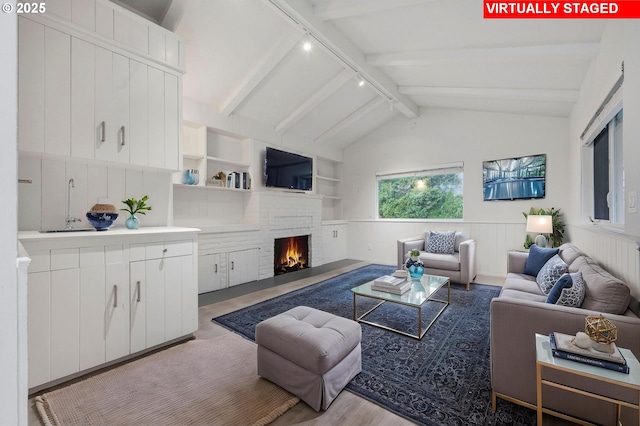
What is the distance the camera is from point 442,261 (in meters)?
4.14

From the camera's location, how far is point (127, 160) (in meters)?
2.44

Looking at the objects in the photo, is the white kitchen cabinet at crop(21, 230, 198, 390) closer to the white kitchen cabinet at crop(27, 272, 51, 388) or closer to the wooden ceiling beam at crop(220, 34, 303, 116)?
the white kitchen cabinet at crop(27, 272, 51, 388)

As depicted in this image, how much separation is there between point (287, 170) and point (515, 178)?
3.89 m

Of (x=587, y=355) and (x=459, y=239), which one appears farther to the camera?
(x=459, y=239)

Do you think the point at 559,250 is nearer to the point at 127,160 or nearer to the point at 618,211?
the point at 618,211

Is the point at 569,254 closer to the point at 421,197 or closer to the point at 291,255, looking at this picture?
the point at 421,197

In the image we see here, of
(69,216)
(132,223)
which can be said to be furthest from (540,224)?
(69,216)

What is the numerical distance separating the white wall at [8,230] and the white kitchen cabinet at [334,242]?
5.52 meters

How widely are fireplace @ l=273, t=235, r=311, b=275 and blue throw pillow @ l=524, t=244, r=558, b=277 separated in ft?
11.8

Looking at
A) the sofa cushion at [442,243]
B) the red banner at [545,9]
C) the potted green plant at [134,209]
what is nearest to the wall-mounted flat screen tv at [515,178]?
the sofa cushion at [442,243]

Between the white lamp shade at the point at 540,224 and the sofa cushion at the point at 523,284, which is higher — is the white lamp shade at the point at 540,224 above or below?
above

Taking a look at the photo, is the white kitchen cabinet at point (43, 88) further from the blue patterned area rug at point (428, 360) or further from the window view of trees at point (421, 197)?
the window view of trees at point (421, 197)

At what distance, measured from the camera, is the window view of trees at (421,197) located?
527cm

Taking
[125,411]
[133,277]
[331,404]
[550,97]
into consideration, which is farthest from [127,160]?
[550,97]
